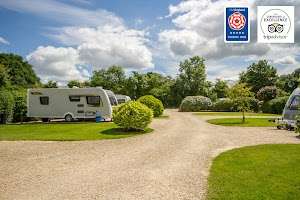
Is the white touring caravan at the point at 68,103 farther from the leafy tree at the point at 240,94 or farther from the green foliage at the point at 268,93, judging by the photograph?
the green foliage at the point at 268,93

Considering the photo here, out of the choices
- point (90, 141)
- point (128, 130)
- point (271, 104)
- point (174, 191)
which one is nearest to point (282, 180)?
point (174, 191)

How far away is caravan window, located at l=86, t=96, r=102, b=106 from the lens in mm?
23828

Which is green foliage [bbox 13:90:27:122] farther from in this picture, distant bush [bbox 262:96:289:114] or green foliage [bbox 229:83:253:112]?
distant bush [bbox 262:96:289:114]

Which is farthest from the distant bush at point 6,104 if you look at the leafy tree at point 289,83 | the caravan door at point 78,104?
the leafy tree at point 289,83

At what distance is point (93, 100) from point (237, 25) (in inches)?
461

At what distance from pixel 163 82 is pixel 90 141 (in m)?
45.8

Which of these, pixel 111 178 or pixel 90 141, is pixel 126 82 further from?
pixel 111 178

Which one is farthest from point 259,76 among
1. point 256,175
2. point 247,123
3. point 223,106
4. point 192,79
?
point 256,175

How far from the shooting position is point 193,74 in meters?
53.6

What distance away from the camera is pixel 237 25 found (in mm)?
16938

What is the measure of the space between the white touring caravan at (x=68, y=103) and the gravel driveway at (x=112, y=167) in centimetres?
961

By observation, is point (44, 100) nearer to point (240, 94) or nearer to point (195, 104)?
point (240, 94)

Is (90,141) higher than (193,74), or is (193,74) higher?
(193,74)

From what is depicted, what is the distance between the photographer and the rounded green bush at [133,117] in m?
17.1
